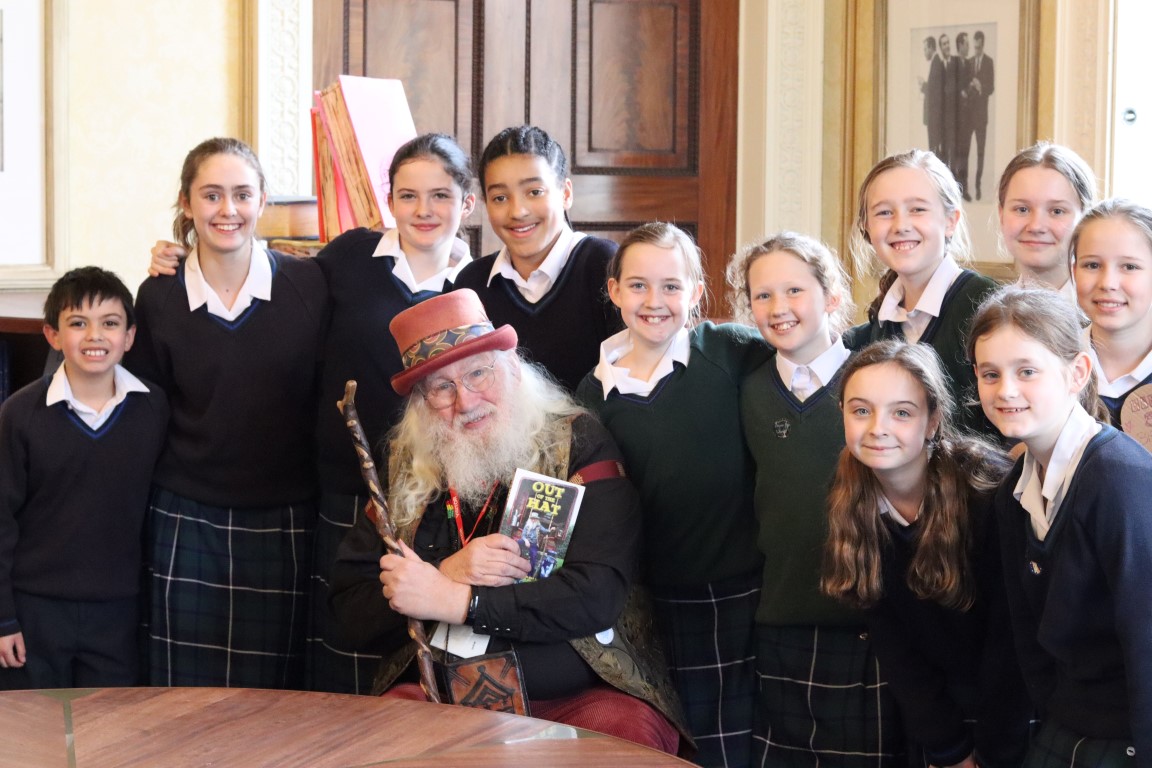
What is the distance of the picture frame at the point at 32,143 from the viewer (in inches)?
168

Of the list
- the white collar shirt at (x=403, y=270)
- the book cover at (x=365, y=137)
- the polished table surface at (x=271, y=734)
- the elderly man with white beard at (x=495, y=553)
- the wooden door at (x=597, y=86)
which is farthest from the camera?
the wooden door at (x=597, y=86)

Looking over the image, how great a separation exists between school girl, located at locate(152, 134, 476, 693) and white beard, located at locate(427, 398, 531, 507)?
44cm

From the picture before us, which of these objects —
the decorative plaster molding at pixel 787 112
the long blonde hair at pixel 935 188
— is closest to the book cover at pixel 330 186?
the long blonde hair at pixel 935 188

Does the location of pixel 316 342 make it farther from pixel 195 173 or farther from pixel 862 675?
pixel 862 675

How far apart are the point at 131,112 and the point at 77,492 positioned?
195 cm

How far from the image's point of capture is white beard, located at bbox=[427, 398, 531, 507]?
253 centimetres

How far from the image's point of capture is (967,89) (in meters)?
4.77

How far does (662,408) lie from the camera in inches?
103

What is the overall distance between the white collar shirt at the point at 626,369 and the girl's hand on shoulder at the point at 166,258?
1.06 meters

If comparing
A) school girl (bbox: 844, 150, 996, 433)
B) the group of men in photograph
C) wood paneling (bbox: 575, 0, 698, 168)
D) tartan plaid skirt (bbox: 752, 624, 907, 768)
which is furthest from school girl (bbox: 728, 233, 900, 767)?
wood paneling (bbox: 575, 0, 698, 168)

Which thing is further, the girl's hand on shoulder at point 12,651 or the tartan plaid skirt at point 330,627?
the tartan plaid skirt at point 330,627

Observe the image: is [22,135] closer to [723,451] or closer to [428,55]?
[428,55]

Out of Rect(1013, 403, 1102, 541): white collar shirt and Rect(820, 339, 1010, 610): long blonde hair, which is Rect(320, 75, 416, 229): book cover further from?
Rect(1013, 403, 1102, 541): white collar shirt

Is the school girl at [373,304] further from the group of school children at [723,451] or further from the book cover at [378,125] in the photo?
the book cover at [378,125]
